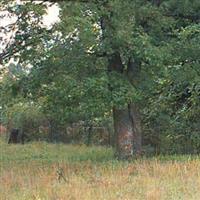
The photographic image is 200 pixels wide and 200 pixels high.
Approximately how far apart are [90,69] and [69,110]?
1.37 meters

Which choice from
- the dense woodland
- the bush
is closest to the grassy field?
the dense woodland

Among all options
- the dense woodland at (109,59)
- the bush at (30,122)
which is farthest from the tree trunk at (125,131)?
the bush at (30,122)

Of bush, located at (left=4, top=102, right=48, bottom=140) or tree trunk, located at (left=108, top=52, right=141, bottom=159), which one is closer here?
tree trunk, located at (left=108, top=52, right=141, bottom=159)

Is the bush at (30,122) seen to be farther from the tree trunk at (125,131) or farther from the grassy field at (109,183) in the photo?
the grassy field at (109,183)

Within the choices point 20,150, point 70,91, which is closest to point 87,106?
point 70,91

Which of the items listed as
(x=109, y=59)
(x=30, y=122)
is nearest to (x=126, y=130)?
(x=109, y=59)

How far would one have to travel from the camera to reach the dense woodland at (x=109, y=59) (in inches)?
603

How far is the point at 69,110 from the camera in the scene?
642 inches

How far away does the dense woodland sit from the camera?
15.3m

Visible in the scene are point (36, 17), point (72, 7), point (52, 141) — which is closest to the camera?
point (72, 7)

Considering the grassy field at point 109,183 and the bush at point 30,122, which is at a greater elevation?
the bush at point 30,122

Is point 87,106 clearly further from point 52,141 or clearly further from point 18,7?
point 52,141

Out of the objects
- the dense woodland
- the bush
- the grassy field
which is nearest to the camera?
the grassy field

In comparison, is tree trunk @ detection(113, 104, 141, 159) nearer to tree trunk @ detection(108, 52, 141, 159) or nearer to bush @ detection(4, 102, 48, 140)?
tree trunk @ detection(108, 52, 141, 159)
